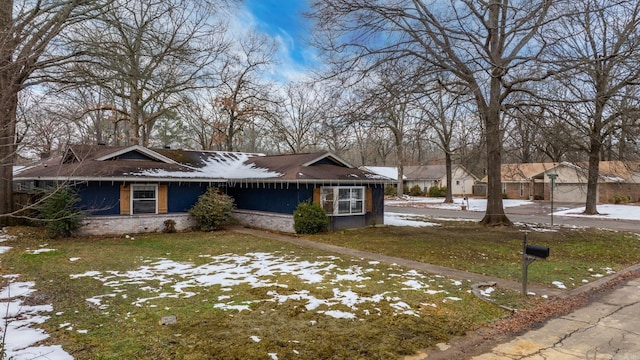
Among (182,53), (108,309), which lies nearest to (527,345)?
(108,309)

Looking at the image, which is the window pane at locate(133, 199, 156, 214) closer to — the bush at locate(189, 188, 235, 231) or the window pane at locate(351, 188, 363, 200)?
the bush at locate(189, 188, 235, 231)

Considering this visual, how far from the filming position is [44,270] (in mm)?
8930

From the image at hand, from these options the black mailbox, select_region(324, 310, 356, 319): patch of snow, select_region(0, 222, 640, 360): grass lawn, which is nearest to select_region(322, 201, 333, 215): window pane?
select_region(0, 222, 640, 360): grass lawn

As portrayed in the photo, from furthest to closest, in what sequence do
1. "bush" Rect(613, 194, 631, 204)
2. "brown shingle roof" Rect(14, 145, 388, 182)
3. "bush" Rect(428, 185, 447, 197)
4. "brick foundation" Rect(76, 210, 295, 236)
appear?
"bush" Rect(428, 185, 447, 197) → "bush" Rect(613, 194, 631, 204) → "brown shingle roof" Rect(14, 145, 388, 182) → "brick foundation" Rect(76, 210, 295, 236)

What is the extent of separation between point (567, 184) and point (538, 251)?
3793 cm

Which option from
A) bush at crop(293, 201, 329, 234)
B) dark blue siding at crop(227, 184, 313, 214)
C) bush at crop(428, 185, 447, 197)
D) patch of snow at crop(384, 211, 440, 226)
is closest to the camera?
bush at crop(293, 201, 329, 234)

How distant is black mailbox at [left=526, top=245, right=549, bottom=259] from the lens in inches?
261

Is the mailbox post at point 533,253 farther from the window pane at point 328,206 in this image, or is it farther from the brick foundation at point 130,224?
the brick foundation at point 130,224

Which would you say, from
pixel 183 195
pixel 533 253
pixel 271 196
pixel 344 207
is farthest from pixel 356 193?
pixel 533 253

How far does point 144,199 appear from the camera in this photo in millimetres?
16016

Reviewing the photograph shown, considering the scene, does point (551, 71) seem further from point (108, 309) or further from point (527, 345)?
Answer: point (108, 309)

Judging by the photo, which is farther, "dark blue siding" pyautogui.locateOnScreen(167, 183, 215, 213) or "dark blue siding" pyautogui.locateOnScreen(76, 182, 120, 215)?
"dark blue siding" pyautogui.locateOnScreen(167, 183, 215, 213)

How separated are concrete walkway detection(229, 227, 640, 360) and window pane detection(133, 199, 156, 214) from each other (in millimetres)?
12846

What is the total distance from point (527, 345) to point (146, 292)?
20.4 feet
